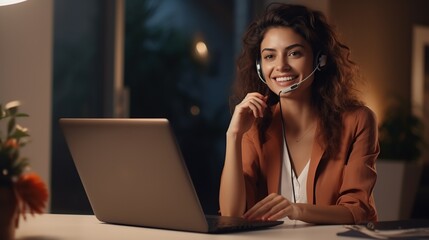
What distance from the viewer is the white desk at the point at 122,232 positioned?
5.27 feet

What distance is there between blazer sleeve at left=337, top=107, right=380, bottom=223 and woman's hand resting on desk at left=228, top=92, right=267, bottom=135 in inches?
11.9

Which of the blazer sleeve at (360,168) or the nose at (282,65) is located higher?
the nose at (282,65)

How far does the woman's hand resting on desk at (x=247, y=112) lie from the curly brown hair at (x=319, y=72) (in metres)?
0.17

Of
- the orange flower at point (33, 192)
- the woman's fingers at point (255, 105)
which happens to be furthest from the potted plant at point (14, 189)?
the woman's fingers at point (255, 105)

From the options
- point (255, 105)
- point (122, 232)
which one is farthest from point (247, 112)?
point (122, 232)

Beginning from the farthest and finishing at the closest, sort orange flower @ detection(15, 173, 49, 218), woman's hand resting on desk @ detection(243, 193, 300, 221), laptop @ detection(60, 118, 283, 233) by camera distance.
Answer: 1. woman's hand resting on desk @ detection(243, 193, 300, 221)
2. laptop @ detection(60, 118, 283, 233)
3. orange flower @ detection(15, 173, 49, 218)

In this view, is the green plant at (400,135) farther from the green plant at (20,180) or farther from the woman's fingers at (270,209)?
the green plant at (20,180)

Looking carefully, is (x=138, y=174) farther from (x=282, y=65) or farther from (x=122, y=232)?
(x=282, y=65)

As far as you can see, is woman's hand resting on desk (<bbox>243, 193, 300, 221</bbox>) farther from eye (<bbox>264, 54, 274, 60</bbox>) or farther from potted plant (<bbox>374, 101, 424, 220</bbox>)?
potted plant (<bbox>374, 101, 424, 220</bbox>)

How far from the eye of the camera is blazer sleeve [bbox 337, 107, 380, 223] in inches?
90.4

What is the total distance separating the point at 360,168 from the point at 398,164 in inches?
155

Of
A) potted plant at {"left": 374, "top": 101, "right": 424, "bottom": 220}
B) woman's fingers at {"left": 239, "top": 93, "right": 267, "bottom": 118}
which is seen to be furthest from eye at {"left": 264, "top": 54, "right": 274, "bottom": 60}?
potted plant at {"left": 374, "top": 101, "right": 424, "bottom": 220}

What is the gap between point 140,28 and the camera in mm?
5555

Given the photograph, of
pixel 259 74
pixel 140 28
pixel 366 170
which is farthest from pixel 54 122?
pixel 366 170
